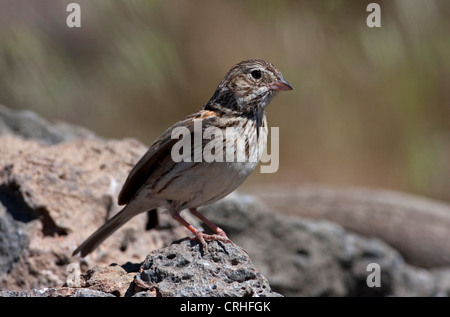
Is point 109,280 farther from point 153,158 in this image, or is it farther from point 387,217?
point 387,217

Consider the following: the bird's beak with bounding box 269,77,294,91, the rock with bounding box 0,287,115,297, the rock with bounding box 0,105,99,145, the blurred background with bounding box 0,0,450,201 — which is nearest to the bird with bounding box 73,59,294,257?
the bird's beak with bounding box 269,77,294,91

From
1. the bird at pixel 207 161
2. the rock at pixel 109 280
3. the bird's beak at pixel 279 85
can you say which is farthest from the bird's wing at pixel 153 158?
the rock at pixel 109 280

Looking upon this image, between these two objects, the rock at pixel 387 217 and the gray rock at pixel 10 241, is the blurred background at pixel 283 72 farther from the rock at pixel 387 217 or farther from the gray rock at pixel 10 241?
the gray rock at pixel 10 241

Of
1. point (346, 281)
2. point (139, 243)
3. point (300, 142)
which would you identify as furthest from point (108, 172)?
point (300, 142)

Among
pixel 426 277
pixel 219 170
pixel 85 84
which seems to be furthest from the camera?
pixel 85 84

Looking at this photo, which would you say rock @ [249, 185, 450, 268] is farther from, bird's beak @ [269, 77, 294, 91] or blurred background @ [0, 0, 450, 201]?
bird's beak @ [269, 77, 294, 91]
